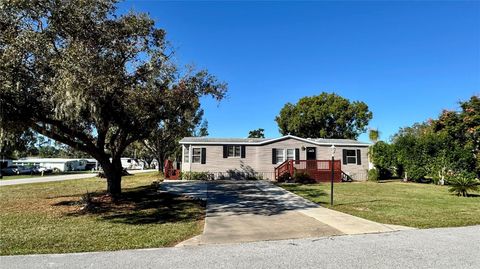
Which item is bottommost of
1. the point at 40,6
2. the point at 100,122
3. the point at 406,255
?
the point at 406,255

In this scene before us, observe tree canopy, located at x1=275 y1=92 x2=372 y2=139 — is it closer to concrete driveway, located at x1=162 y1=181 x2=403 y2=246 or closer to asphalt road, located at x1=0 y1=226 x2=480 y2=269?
concrete driveway, located at x1=162 y1=181 x2=403 y2=246

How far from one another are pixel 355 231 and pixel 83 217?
25.2 feet

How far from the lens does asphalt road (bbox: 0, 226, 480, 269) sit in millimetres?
5758

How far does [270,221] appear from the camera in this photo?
9938mm

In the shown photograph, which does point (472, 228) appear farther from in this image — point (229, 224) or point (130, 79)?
point (130, 79)

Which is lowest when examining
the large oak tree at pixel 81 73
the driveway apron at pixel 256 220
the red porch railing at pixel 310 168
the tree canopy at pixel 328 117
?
the driveway apron at pixel 256 220

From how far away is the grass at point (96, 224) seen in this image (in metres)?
7.25

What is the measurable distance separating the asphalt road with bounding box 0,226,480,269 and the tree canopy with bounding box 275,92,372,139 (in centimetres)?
3908

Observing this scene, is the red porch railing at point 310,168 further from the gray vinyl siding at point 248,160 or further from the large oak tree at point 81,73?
the large oak tree at point 81,73

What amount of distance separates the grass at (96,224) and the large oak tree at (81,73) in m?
2.61

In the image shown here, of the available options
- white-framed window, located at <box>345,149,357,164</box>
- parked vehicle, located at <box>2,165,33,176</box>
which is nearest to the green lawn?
white-framed window, located at <box>345,149,357,164</box>

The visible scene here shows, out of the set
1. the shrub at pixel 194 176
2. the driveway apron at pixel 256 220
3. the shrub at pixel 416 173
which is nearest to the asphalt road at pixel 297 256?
the driveway apron at pixel 256 220

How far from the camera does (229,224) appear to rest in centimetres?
946

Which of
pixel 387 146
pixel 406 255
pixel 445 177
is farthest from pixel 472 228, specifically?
pixel 387 146
